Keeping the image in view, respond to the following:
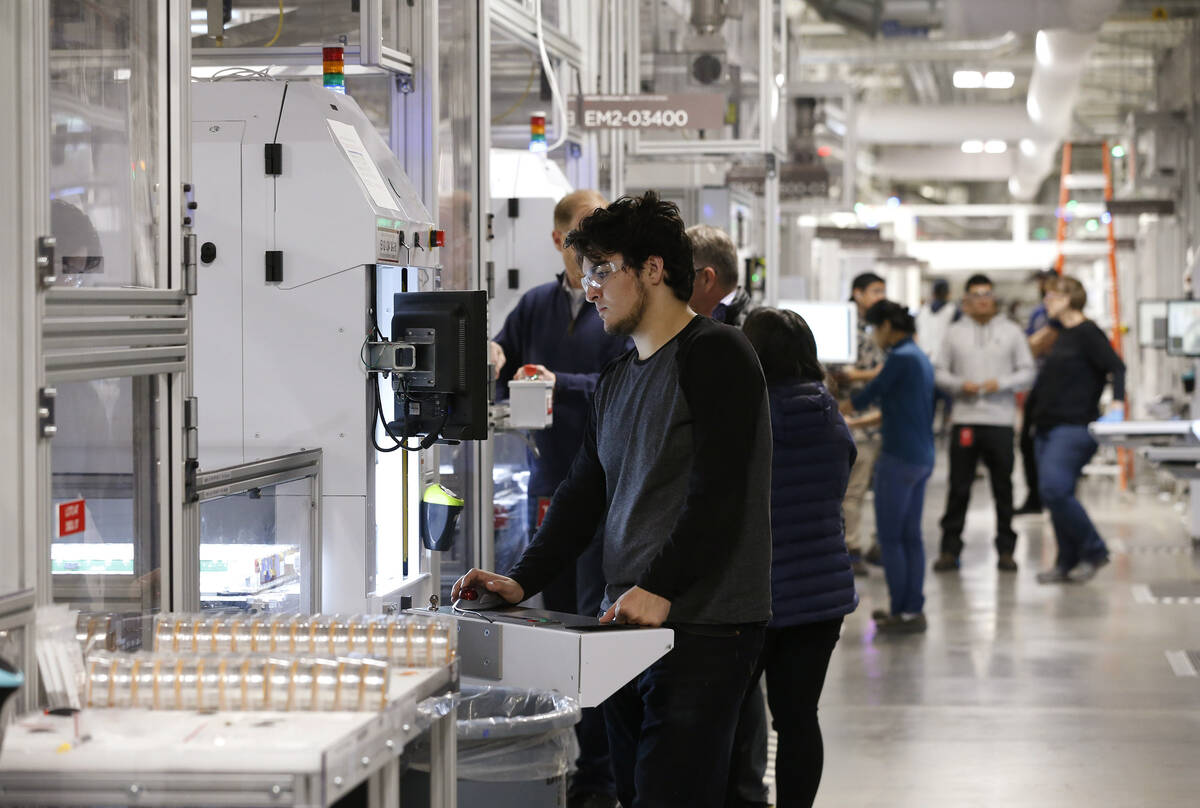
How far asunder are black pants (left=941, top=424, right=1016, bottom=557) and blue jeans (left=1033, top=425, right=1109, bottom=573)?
0.28 m

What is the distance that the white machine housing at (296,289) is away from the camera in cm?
351

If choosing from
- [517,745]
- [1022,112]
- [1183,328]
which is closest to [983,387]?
[1183,328]

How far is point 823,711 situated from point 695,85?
9.94 ft

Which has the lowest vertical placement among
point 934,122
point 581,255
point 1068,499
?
point 1068,499

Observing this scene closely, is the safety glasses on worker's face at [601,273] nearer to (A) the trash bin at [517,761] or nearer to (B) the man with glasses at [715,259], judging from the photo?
(A) the trash bin at [517,761]

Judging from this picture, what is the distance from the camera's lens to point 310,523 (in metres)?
3.54

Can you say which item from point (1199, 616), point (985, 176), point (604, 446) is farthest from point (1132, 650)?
point (985, 176)

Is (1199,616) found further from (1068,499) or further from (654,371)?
(654,371)

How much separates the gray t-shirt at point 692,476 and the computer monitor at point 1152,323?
7982mm

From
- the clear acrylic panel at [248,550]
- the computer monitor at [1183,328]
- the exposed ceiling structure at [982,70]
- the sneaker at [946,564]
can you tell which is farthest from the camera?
the exposed ceiling structure at [982,70]

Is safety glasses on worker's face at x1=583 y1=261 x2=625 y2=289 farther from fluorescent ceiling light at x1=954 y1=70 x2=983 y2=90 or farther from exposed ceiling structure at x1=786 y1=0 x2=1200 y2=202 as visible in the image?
fluorescent ceiling light at x1=954 y1=70 x2=983 y2=90

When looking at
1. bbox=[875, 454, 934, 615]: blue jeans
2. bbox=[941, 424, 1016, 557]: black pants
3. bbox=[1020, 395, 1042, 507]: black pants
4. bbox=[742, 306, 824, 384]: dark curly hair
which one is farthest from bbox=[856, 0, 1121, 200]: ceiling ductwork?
bbox=[742, 306, 824, 384]: dark curly hair

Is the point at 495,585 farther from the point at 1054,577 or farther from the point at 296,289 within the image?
the point at 1054,577

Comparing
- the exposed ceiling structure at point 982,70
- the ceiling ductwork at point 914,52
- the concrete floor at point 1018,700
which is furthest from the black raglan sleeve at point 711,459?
the ceiling ductwork at point 914,52
